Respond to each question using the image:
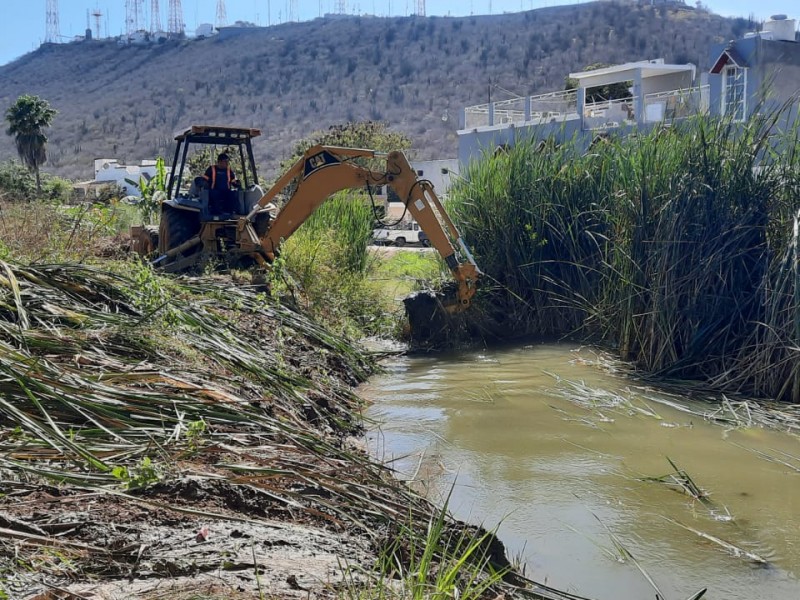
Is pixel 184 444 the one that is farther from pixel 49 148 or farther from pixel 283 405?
pixel 49 148

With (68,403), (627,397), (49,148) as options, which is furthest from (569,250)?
(49,148)

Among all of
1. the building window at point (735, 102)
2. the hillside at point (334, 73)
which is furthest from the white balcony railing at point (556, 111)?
the hillside at point (334, 73)

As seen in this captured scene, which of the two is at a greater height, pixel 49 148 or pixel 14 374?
pixel 49 148

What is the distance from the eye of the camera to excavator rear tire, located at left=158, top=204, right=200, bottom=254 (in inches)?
428

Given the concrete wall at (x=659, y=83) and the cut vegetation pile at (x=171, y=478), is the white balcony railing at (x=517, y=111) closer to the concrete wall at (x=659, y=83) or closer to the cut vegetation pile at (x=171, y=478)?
the concrete wall at (x=659, y=83)

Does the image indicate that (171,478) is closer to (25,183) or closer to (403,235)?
(403,235)

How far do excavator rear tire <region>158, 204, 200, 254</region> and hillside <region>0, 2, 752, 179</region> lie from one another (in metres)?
46.8

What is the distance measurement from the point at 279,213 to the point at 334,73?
7130 centimetres

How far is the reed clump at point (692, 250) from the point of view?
771 cm

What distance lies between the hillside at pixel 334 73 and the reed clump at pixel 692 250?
156 ft

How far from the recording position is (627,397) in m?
7.86

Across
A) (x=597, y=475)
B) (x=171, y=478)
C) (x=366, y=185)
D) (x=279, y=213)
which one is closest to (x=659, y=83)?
(x=366, y=185)

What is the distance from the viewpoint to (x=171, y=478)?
371 centimetres

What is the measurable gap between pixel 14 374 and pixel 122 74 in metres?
91.0
